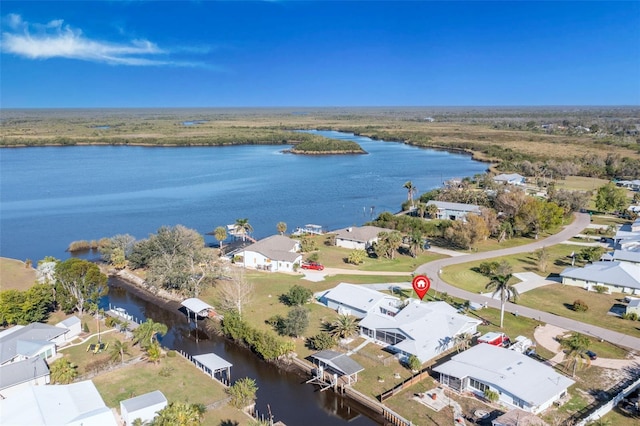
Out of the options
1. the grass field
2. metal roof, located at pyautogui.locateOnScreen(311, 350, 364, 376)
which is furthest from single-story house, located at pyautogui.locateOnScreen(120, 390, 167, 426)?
the grass field

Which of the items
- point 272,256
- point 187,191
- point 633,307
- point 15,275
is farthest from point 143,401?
point 187,191

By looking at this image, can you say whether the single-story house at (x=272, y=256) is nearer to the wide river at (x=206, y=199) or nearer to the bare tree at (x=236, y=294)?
the bare tree at (x=236, y=294)

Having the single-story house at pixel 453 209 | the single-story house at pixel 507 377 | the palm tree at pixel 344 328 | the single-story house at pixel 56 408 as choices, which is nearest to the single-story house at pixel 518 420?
the single-story house at pixel 507 377

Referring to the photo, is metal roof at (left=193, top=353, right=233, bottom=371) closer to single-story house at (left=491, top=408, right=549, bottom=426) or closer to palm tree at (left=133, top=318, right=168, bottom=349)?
palm tree at (left=133, top=318, right=168, bottom=349)

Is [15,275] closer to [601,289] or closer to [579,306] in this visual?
[579,306]

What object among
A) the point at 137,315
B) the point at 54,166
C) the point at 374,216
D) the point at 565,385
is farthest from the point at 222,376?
the point at 54,166

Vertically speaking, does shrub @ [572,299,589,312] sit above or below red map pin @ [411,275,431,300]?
below
